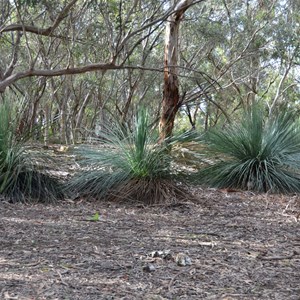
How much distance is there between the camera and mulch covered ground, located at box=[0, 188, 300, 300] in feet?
11.5

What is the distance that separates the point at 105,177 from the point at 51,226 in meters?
2.08

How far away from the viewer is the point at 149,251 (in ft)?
14.9

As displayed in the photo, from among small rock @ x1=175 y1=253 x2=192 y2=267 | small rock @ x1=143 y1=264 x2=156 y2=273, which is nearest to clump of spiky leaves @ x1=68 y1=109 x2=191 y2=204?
small rock @ x1=175 y1=253 x2=192 y2=267

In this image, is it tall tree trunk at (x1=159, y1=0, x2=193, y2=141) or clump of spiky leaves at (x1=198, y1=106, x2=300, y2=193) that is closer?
clump of spiky leaves at (x1=198, y1=106, x2=300, y2=193)

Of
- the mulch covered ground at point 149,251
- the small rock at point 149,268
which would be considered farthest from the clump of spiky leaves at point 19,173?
the small rock at point 149,268

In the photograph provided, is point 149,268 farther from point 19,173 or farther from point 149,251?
point 19,173

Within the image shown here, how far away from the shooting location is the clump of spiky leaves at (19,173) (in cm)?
728

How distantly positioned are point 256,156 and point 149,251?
184 inches

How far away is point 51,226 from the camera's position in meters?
5.61

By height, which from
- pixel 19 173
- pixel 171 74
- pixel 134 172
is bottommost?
pixel 19 173

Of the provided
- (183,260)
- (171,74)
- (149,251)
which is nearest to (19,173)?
(149,251)

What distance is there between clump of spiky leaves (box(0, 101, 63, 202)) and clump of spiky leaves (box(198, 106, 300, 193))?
8.00ft

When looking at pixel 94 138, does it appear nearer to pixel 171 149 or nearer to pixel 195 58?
pixel 171 149

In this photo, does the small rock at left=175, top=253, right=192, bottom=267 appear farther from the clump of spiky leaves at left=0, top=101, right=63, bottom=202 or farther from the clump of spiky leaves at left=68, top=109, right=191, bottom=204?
the clump of spiky leaves at left=0, top=101, right=63, bottom=202
